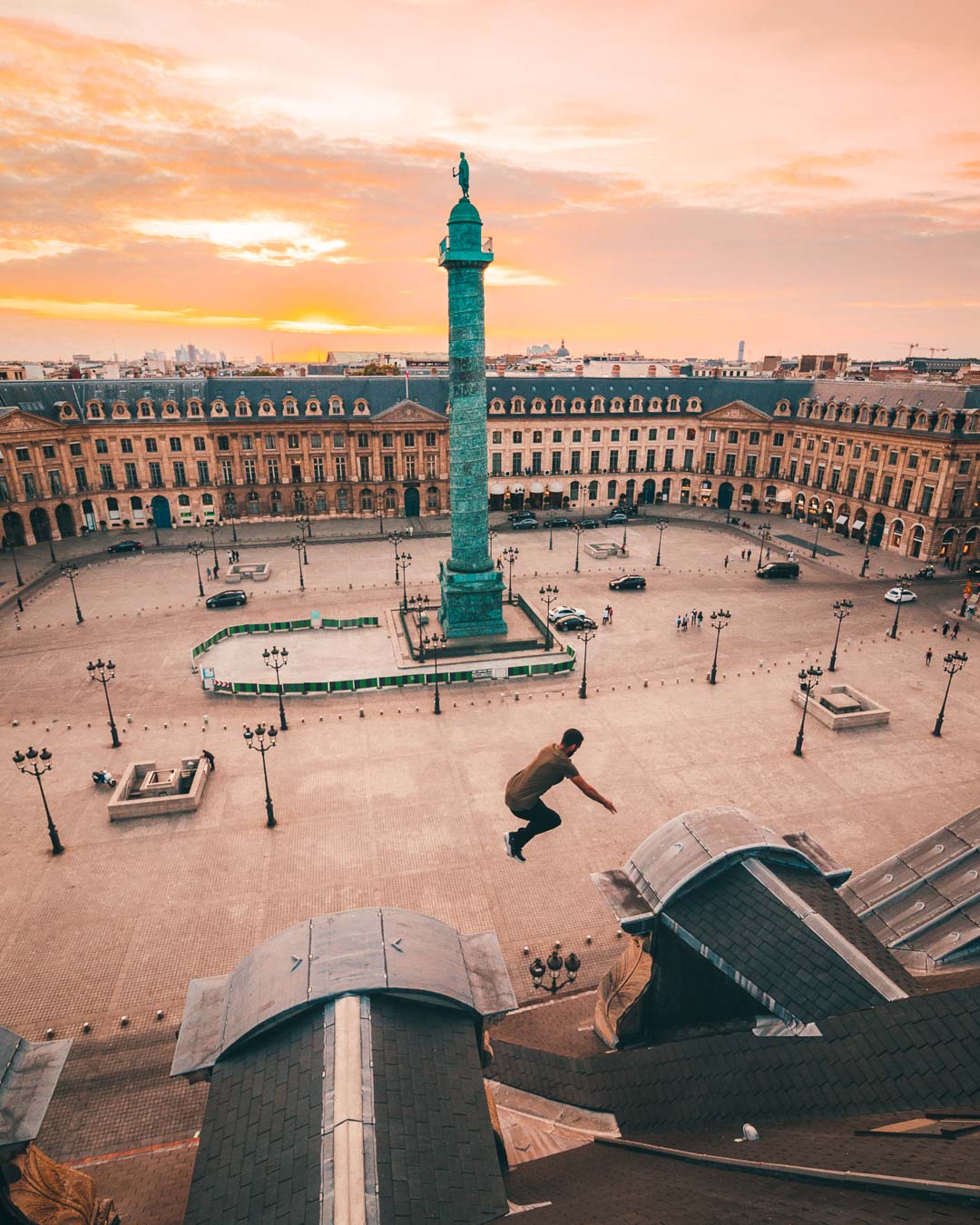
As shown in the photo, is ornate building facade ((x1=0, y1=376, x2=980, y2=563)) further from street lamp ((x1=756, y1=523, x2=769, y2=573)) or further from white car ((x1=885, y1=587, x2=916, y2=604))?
white car ((x1=885, y1=587, x2=916, y2=604))

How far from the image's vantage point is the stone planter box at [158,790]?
29.5 meters

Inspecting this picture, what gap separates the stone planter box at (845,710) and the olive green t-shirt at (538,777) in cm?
2925

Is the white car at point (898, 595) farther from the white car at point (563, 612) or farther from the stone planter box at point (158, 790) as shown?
the stone planter box at point (158, 790)

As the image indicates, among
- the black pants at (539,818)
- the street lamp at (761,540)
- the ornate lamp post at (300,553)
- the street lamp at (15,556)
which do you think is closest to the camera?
the black pants at (539,818)

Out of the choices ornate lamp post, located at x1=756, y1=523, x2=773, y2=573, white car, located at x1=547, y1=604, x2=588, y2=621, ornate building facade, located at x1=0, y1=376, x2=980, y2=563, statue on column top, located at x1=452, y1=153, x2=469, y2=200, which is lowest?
ornate lamp post, located at x1=756, y1=523, x2=773, y2=573

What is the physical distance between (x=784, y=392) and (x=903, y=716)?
5827cm

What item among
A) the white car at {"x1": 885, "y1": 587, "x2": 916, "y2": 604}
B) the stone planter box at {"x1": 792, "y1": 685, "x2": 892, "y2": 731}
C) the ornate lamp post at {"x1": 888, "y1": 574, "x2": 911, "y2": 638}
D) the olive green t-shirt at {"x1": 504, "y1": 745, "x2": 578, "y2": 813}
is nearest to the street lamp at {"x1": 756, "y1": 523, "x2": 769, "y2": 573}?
the white car at {"x1": 885, "y1": 587, "x2": 916, "y2": 604}

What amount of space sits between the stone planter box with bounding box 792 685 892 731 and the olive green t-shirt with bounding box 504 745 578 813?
96.0ft

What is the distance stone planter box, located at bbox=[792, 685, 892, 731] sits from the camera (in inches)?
1428

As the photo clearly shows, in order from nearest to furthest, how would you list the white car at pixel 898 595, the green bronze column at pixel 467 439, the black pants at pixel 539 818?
the black pants at pixel 539 818, the green bronze column at pixel 467 439, the white car at pixel 898 595

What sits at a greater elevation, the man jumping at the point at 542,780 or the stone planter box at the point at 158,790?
the man jumping at the point at 542,780

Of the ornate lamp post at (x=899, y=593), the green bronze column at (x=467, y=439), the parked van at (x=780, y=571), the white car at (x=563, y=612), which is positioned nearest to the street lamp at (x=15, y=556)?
the green bronze column at (x=467, y=439)

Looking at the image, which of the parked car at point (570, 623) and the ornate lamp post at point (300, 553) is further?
the ornate lamp post at point (300, 553)

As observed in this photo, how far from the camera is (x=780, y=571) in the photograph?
6131 cm
